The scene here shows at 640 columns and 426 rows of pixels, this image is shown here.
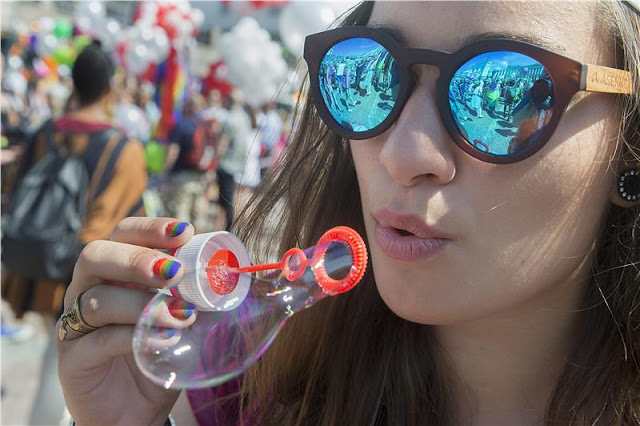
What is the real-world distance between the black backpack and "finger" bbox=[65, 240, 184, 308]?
6.77 ft

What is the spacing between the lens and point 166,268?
1.12 metres

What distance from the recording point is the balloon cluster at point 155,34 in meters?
8.34

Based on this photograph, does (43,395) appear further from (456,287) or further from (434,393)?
(456,287)

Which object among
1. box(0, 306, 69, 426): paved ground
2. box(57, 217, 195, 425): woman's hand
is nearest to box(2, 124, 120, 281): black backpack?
box(0, 306, 69, 426): paved ground

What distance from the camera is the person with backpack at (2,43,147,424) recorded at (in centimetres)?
315

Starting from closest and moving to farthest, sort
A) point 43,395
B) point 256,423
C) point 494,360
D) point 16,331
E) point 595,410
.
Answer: point 595,410, point 494,360, point 256,423, point 43,395, point 16,331

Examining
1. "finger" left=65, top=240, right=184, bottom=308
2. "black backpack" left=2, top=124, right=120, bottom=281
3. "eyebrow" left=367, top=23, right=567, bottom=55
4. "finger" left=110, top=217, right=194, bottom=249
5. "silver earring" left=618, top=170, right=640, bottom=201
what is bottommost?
"black backpack" left=2, top=124, right=120, bottom=281

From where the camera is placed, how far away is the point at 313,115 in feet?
5.35

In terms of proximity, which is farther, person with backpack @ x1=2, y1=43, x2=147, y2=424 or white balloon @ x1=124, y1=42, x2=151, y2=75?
white balloon @ x1=124, y1=42, x2=151, y2=75

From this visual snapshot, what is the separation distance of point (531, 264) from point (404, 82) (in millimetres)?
417

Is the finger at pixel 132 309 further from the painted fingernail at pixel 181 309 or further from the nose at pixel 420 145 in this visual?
the nose at pixel 420 145

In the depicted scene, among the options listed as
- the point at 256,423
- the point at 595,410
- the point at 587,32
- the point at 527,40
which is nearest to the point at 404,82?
the point at 527,40

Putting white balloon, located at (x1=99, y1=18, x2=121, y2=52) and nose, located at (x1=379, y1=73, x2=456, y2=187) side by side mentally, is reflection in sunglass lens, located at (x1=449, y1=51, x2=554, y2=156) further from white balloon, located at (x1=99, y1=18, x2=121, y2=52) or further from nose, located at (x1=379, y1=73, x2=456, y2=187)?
white balloon, located at (x1=99, y1=18, x2=121, y2=52)

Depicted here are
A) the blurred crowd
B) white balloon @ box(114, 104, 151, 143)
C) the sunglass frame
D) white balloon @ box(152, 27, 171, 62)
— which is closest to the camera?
the sunglass frame
